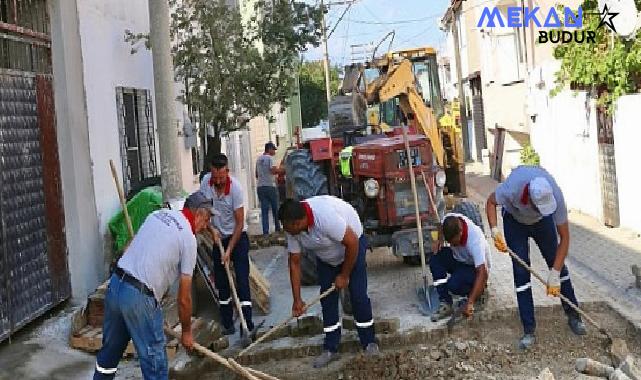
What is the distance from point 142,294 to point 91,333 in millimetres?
2382

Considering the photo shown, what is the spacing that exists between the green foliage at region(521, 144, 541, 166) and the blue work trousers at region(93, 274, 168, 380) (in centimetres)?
1490

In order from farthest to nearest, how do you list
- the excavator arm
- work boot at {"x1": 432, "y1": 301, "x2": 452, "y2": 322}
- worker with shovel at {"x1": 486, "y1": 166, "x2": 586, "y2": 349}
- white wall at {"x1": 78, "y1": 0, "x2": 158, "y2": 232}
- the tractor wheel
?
the excavator arm < the tractor wheel < white wall at {"x1": 78, "y1": 0, "x2": 158, "y2": 232} < work boot at {"x1": 432, "y1": 301, "x2": 452, "y2": 322} < worker with shovel at {"x1": 486, "y1": 166, "x2": 586, "y2": 349}

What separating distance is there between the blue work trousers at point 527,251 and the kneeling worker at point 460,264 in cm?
30

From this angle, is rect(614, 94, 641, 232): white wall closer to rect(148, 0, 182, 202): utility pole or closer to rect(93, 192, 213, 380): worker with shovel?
rect(148, 0, 182, 202): utility pole

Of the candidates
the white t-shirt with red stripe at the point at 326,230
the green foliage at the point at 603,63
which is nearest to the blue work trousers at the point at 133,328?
the white t-shirt with red stripe at the point at 326,230

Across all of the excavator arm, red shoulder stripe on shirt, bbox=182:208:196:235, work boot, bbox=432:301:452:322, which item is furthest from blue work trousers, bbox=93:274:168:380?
the excavator arm

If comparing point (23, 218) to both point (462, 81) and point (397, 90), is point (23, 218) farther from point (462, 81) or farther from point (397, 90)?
point (462, 81)

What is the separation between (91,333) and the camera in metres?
7.35

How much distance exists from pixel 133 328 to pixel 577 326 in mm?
Answer: 3813

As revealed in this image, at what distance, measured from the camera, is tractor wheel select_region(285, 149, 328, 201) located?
34.7 feet

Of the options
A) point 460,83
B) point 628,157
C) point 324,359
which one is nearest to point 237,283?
point 324,359

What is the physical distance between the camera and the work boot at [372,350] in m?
6.82

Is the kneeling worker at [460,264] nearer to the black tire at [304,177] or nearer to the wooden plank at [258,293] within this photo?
the wooden plank at [258,293]

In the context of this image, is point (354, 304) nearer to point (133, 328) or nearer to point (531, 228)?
point (531, 228)
